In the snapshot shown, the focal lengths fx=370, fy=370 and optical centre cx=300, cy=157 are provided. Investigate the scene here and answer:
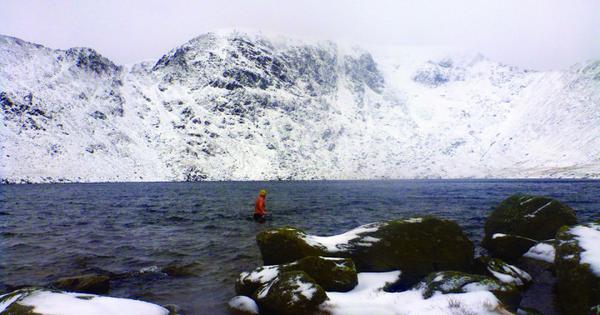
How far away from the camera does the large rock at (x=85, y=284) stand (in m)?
11.9

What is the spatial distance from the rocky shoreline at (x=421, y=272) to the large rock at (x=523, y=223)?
1.8 inches

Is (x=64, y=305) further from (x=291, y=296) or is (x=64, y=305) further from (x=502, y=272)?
(x=502, y=272)

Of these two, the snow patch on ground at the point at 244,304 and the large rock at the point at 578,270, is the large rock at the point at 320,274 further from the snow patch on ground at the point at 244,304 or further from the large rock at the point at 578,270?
the large rock at the point at 578,270

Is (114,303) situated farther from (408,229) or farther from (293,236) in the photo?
(408,229)

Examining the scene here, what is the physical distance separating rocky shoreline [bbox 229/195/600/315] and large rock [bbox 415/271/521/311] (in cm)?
3

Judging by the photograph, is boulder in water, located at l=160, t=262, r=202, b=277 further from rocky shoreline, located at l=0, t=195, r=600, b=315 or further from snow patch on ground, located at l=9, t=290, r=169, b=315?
snow patch on ground, located at l=9, t=290, r=169, b=315

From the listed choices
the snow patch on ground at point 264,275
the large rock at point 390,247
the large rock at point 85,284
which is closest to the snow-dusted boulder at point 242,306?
the snow patch on ground at point 264,275

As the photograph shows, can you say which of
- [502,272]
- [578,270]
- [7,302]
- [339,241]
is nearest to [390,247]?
[339,241]

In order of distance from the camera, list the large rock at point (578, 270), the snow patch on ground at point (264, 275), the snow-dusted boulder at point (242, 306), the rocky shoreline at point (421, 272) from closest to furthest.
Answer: the large rock at point (578, 270)
the rocky shoreline at point (421, 272)
the snow-dusted boulder at point (242, 306)
the snow patch on ground at point (264, 275)

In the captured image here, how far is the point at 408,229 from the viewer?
44.6 ft

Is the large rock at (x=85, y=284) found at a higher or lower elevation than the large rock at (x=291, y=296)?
lower

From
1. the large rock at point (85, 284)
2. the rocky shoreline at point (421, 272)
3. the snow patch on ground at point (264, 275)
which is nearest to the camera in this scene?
the rocky shoreline at point (421, 272)

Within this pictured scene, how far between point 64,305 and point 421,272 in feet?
34.4

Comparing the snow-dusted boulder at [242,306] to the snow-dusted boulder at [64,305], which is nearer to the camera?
the snow-dusted boulder at [64,305]
